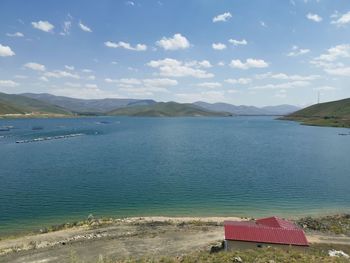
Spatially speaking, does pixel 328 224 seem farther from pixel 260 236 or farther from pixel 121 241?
pixel 121 241

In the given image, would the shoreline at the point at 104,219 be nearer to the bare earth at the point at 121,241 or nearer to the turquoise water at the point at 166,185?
the turquoise water at the point at 166,185

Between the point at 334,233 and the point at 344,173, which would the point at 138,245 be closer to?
the point at 334,233

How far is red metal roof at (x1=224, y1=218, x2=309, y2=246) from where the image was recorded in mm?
34875

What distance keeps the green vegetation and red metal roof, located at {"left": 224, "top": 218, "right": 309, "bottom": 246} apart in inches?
501

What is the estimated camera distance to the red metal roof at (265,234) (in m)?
34.9

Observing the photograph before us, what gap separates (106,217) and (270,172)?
170 feet

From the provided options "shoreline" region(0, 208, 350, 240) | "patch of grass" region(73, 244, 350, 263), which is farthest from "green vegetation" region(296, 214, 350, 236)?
"patch of grass" region(73, 244, 350, 263)

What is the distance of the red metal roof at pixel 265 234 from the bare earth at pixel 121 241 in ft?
18.3

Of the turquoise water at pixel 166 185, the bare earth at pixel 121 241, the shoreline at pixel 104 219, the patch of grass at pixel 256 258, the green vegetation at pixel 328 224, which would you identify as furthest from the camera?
the turquoise water at pixel 166 185

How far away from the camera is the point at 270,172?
300 ft

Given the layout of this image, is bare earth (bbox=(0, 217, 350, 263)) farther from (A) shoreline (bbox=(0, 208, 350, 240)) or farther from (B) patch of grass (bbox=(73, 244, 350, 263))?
(B) patch of grass (bbox=(73, 244, 350, 263))

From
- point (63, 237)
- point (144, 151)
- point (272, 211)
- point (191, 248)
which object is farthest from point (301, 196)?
point (144, 151)

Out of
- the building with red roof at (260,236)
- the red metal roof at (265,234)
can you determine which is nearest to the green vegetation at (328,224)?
the red metal roof at (265,234)

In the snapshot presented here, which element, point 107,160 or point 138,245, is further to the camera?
point 107,160
